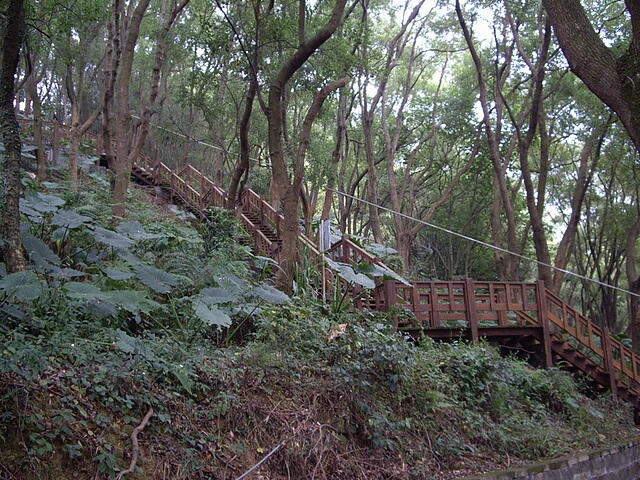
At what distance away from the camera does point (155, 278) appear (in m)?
5.71

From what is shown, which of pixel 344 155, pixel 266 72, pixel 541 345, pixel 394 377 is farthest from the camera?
pixel 344 155

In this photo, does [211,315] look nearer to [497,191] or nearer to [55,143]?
[55,143]

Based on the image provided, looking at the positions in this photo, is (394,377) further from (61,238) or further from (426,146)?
(426,146)

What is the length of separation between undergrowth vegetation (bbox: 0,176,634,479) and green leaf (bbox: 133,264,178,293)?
0.05ft

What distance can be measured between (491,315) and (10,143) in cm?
908

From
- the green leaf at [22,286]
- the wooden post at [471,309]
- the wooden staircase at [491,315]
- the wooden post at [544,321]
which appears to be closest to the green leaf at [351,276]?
the wooden staircase at [491,315]

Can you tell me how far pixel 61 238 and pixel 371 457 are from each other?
4212 mm

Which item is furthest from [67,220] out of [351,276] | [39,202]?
[351,276]

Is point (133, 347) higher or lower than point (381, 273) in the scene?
lower

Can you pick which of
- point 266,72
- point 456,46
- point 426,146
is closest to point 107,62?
point 266,72

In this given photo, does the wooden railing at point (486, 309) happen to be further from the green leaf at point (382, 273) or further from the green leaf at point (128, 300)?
the green leaf at point (128, 300)

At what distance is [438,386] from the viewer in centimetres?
718

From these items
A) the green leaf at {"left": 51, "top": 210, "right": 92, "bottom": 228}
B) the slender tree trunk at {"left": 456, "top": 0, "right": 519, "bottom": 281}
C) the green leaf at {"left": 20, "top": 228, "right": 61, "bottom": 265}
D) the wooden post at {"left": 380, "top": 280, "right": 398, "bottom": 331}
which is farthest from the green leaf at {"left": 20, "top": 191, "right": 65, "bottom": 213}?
the slender tree trunk at {"left": 456, "top": 0, "right": 519, "bottom": 281}

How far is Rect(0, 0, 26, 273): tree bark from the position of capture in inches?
207
